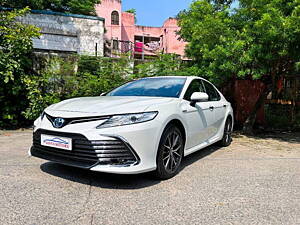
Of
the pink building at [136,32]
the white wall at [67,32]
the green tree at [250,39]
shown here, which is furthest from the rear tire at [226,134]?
the pink building at [136,32]

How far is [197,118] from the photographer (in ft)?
11.9

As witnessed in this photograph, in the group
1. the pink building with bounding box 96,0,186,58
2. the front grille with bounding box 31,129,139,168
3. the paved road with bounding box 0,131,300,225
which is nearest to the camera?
the paved road with bounding box 0,131,300,225

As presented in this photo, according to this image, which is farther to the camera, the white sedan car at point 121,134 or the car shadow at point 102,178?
the car shadow at point 102,178

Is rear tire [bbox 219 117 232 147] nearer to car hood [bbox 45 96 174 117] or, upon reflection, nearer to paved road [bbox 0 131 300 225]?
paved road [bbox 0 131 300 225]

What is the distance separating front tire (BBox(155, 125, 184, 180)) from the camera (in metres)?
2.87

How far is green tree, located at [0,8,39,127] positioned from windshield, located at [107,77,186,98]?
334 cm

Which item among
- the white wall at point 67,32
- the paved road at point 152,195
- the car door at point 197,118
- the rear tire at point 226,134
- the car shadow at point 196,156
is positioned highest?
the white wall at point 67,32

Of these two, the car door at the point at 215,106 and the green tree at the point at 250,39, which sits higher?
the green tree at the point at 250,39

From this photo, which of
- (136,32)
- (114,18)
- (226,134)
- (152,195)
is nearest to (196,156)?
(226,134)

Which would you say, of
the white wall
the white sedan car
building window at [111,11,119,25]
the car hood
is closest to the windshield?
the white sedan car

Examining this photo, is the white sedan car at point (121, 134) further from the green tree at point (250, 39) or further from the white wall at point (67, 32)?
the white wall at point (67, 32)

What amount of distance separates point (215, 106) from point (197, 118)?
0.89 metres

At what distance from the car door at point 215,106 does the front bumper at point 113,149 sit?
190 cm

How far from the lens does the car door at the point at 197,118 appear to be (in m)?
3.40
